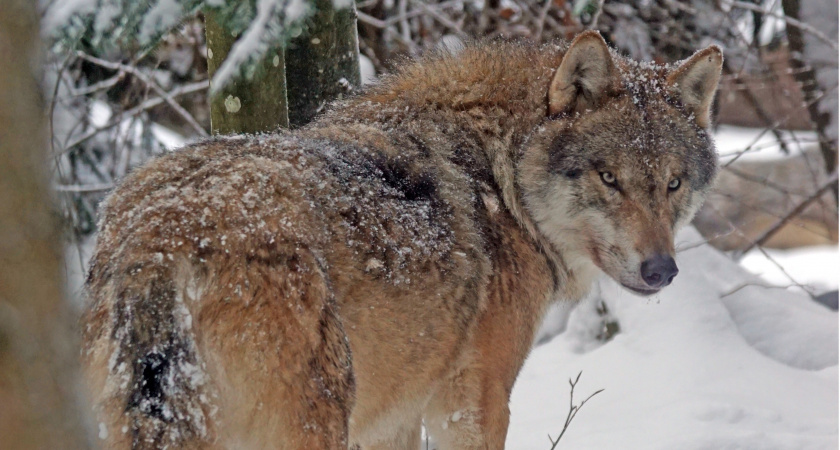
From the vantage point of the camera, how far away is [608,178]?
137 inches

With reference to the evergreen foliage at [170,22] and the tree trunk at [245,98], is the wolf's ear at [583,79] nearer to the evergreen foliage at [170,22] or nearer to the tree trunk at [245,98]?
the evergreen foliage at [170,22]

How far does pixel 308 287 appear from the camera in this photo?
91.0 inches

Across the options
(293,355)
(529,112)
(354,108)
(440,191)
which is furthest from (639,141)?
(293,355)

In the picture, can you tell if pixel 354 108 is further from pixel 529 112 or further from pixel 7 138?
pixel 7 138

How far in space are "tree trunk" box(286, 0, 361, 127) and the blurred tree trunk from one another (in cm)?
284

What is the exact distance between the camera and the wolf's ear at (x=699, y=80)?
370 cm

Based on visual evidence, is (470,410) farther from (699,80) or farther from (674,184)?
(699,80)

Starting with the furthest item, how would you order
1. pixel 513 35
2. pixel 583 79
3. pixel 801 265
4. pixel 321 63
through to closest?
pixel 801 265
pixel 513 35
pixel 321 63
pixel 583 79

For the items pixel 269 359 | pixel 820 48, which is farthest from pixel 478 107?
pixel 820 48

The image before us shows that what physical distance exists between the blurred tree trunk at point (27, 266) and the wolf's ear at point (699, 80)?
3.05 metres

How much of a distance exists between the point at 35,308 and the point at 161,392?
0.92 m

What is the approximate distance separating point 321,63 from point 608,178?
160 centimetres

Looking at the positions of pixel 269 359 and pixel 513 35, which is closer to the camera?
pixel 269 359

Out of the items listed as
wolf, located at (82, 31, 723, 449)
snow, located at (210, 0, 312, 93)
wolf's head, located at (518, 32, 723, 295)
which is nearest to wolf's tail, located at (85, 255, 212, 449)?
wolf, located at (82, 31, 723, 449)
